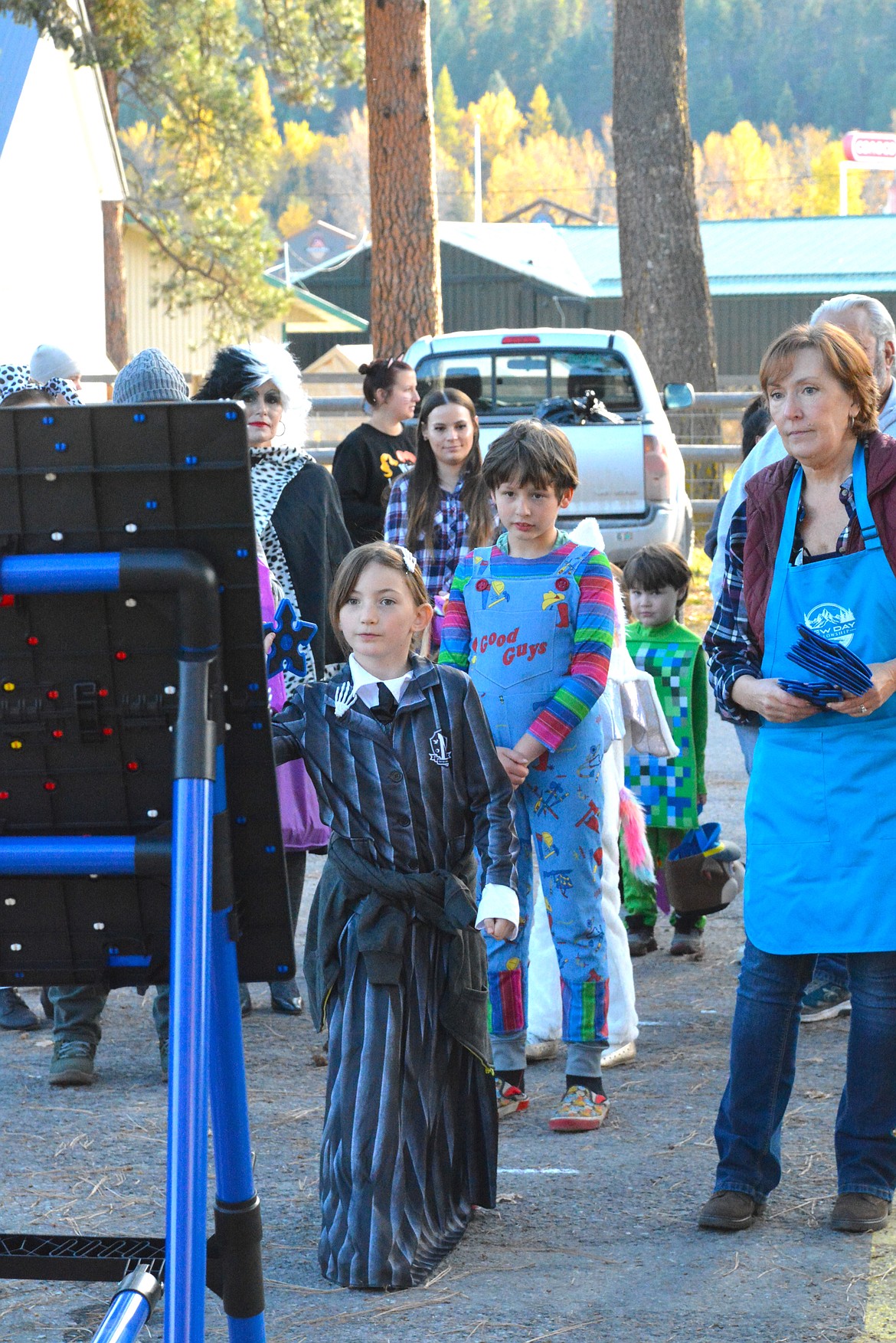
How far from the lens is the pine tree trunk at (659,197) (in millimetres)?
18219

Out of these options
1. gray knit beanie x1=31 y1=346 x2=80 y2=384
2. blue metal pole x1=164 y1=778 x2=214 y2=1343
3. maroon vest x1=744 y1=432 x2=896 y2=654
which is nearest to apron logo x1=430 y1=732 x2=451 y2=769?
maroon vest x1=744 y1=432 x2=896 y2=654

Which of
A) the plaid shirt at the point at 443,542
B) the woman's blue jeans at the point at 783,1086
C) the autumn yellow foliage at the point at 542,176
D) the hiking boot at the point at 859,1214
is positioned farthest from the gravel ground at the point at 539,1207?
the autumn yellow foliage at the point at 542,176

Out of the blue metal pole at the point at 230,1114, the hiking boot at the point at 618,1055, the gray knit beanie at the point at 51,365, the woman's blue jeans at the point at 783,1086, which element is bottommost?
the hiking boot at the point at 618,1055

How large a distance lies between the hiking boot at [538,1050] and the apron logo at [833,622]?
6.45 ft

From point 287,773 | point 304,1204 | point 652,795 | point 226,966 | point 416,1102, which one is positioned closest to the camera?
point 226,966

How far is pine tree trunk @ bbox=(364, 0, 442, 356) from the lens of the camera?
14.5 meters

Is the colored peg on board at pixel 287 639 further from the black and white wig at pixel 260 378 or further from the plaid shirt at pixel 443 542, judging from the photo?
the plaid shirt at pixel 443 542

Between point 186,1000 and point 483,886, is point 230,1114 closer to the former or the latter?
point 186,1000

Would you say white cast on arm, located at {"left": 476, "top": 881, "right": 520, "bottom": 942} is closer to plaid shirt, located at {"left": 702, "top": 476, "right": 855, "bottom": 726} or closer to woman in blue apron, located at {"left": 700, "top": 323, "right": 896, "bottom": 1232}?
woman in blue apron, located at {"left": 700, "top": 323, "right": 896, "bottom": 1232}

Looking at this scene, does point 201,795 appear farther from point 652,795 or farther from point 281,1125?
point 652,795

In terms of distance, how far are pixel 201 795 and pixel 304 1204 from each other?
2.05m

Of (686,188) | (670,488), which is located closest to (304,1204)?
(670,488)

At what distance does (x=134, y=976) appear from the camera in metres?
2.59

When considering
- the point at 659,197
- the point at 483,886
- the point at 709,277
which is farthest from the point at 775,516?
the point at 709,277
